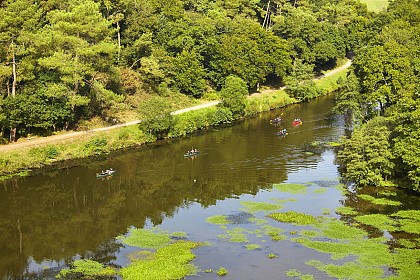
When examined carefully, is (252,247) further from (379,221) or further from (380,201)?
(380,201)

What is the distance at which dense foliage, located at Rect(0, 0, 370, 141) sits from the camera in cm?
7044

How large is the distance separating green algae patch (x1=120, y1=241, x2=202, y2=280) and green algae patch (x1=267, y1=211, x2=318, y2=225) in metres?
10.1

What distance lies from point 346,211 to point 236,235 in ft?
41.4

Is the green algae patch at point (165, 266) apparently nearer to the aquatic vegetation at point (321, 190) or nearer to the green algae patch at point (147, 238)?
the green algae patch at point (147, 238)

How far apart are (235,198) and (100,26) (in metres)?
34.8

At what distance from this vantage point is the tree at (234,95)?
9006 centimetres

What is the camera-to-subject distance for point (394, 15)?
107 m

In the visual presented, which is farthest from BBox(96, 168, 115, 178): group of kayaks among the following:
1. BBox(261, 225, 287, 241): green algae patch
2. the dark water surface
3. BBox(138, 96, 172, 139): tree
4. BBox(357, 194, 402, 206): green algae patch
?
BBox(357, 194, 402, 206): green algae patch

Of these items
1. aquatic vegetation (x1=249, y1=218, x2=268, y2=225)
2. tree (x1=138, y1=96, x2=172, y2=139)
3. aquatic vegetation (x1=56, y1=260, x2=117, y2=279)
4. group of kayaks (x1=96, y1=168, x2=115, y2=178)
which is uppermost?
tree (x1=138, y1=96, x2=172, y2=139)

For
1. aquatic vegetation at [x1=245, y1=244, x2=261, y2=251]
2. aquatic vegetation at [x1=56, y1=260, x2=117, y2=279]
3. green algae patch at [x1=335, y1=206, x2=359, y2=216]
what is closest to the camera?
aquatic vegetation at [x1=56, y1=260, x2=117, y2=279]

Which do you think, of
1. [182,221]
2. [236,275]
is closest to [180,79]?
[182,221]

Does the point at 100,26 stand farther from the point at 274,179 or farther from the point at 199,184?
the point at 274,179

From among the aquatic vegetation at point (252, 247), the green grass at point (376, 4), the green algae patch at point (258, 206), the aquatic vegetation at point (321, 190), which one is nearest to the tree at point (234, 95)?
the aquatic vegetation at point (321, 190)

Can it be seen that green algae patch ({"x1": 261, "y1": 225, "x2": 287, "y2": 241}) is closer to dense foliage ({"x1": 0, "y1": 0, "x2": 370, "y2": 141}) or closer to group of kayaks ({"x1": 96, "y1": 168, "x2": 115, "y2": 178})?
group of kayaks ({"x1": 96, "y1": 168, "x2": 115, "y2": 178})
